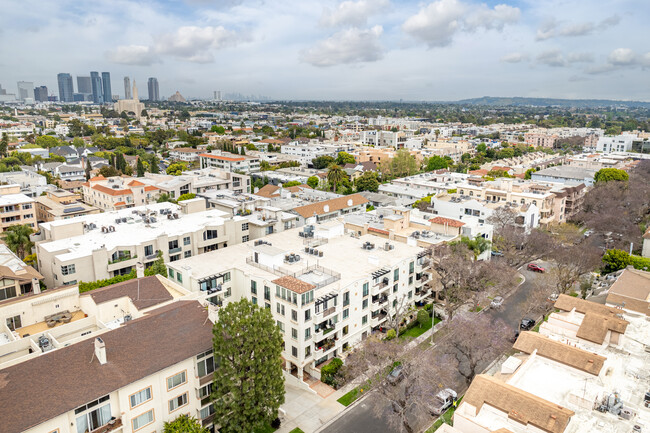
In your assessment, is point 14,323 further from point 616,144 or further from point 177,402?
point 616,144

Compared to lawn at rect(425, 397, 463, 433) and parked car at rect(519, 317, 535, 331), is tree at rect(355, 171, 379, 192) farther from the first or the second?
lawn at rect(425, 397, 463, 433)

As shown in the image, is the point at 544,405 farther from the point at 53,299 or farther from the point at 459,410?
the point at 53,299

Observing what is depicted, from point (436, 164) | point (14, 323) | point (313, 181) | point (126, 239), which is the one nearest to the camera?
point (14, 323)

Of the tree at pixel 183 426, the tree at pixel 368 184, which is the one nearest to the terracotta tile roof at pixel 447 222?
the tree at pixel 183 426

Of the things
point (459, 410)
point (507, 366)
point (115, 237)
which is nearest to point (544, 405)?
point (459, 410)

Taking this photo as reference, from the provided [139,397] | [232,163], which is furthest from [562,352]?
[232,163]

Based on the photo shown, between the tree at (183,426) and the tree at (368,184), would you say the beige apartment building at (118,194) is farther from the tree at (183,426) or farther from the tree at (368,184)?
the tree at (183,426)

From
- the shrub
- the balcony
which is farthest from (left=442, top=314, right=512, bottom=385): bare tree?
the balcony
